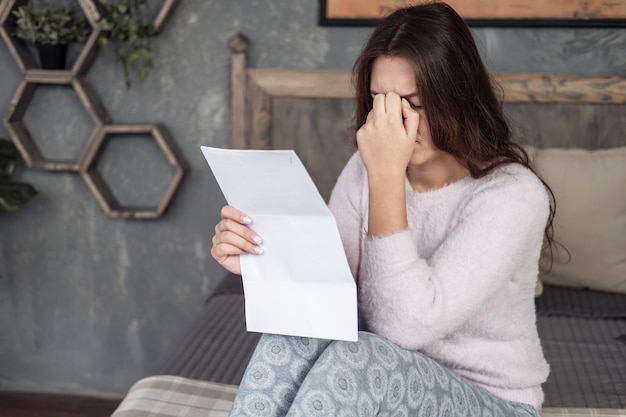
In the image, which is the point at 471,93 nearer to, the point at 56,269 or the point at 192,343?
the point at 192,343

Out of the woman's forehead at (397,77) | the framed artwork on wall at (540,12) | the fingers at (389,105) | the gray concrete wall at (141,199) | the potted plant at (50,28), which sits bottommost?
the gray concrete wall at (141,199)

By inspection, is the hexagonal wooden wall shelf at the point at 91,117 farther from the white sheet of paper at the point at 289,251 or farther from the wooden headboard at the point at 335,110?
the white sheet of paper at the point at 289,251

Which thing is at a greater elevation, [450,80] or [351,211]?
[450,80]

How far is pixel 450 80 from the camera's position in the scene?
1200 millimetres

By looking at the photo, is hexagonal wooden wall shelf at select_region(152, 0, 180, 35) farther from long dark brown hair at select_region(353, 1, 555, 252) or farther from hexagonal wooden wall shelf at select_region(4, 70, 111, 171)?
long dark brown hair at select_region(353, 1, 555, 252)

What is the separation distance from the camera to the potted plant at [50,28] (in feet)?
7.82

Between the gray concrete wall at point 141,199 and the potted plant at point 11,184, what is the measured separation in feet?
0.37

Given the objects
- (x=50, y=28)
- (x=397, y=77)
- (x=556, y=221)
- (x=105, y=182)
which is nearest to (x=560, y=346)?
(x=556, y=221)

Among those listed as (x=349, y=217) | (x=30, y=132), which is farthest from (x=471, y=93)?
(x=30, y=132)

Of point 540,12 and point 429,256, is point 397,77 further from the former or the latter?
point 540,12

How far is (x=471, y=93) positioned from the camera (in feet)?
4.08

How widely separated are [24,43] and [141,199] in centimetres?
61

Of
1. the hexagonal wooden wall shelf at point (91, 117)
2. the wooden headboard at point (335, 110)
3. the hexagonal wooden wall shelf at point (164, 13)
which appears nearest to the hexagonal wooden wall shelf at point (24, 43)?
the hexagonal wooden wall shelf at point (91, 117)

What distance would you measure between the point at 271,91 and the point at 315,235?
4.61 feet
